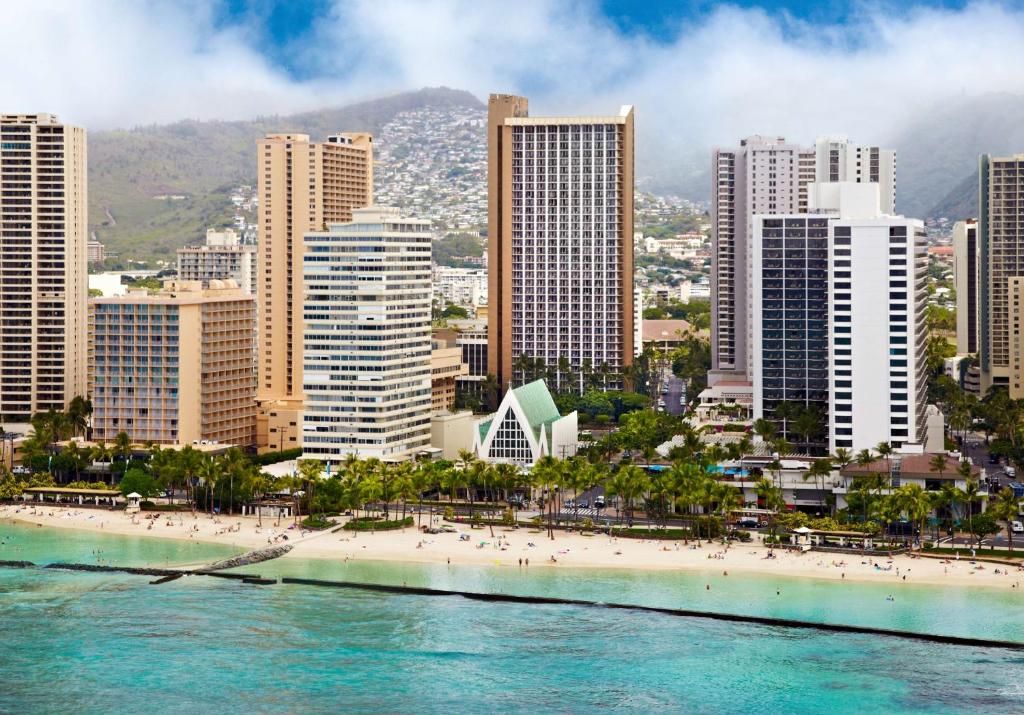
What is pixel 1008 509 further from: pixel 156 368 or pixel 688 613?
pixel 156 368

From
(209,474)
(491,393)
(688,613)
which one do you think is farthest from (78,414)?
(688,613)

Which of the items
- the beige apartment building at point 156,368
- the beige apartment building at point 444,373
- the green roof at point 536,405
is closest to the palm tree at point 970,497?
the green roof at point 536,405

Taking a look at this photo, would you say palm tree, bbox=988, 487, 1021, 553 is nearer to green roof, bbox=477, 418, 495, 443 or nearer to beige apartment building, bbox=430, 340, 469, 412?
green roof, bbox=477, 418, 495, 443

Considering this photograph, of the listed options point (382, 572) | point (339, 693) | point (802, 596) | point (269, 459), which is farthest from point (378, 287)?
point (339, 693)

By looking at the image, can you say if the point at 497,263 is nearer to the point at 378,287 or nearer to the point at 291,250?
the point at 291,250

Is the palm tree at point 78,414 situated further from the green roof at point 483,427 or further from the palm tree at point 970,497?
the palm tree at point 970,497

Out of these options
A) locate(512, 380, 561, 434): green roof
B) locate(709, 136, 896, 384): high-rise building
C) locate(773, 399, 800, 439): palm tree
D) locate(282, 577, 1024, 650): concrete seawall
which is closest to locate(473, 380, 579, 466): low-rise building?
locate(512, 380, 561, 434): green roof
